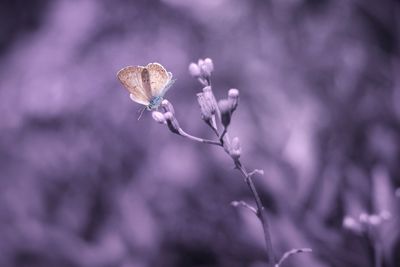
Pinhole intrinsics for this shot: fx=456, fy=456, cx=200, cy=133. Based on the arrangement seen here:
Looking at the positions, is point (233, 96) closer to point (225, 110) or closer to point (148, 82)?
point (225, 110)

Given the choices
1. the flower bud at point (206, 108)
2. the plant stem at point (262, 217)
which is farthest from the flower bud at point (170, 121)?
the plant stem at point (262, 217)

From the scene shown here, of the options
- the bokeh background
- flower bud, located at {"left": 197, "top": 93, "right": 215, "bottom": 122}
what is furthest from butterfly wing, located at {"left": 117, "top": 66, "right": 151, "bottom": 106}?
the bokeh background

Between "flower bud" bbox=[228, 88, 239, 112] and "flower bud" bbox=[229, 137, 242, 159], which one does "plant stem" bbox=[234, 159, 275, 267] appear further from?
"flower bud" bbox=[228, 88, 239, 112]

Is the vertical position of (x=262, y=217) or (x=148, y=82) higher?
(x=148, y=82)

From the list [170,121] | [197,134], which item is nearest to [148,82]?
[170,121]

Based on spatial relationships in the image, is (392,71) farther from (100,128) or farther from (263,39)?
(100,128)

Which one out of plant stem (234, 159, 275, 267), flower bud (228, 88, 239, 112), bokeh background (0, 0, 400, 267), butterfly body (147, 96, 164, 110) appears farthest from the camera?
bokeh background (0, 0, 400, 267)

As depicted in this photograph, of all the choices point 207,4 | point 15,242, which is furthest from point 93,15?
point 15,242

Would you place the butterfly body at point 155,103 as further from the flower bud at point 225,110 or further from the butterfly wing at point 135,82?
the flower bud at point 225,110
